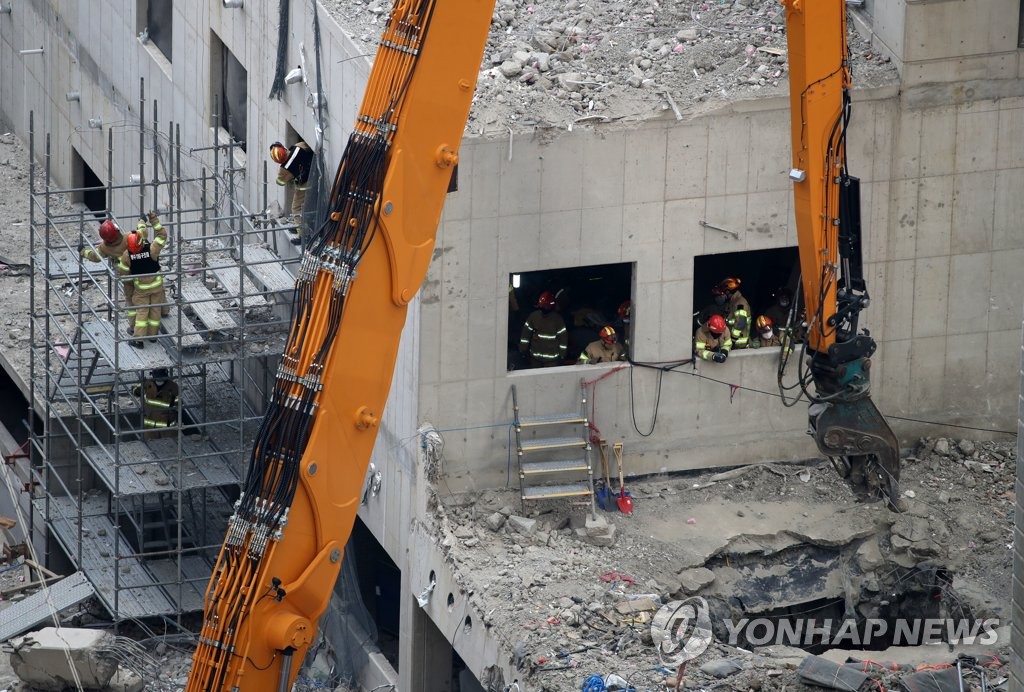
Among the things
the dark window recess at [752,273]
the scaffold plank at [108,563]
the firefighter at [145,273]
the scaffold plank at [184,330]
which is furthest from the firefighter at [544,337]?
the scaffold plank at [108,563]

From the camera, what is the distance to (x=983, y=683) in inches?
877

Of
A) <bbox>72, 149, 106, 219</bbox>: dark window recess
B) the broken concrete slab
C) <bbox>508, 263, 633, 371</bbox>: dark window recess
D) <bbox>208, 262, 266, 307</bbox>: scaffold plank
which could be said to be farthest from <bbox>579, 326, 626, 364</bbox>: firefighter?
<bbox>72, 149, 106, 219</bbox>: dark window recess

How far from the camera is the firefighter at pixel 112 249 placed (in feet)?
91.3

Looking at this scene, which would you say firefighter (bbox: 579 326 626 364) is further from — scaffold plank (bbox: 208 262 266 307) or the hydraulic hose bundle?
the hydraulic hose bundle

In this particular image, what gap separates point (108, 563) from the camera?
29.0 meters

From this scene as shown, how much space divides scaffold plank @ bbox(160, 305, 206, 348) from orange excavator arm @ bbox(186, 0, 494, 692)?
545 centimetres

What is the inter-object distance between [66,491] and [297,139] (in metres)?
5.85

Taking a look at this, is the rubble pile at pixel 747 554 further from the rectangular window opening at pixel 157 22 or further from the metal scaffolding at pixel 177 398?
the rectangular window opening at pixel 157 22

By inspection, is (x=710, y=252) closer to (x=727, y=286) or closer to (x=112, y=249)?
(x=727, y=286)

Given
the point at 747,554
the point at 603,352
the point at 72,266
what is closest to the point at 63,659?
the point at 72,266

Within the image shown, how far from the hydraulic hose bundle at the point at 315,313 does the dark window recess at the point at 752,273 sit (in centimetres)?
828

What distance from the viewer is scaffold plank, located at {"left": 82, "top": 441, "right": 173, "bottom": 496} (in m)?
27.5

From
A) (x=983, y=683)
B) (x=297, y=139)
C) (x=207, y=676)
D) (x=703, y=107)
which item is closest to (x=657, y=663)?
(x=983, y=683)

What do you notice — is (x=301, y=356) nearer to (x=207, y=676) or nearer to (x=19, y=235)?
(x=207, y=676)
